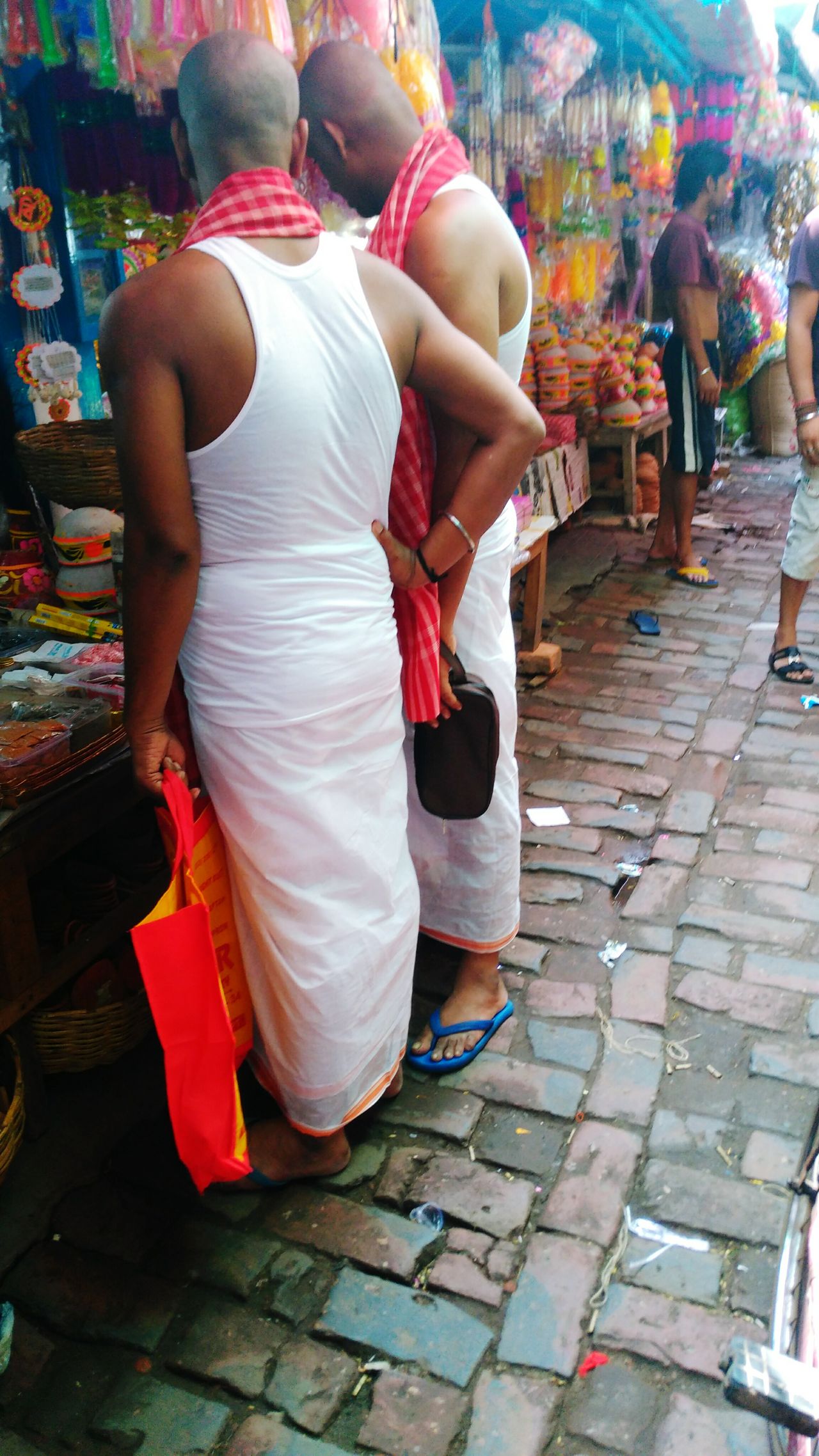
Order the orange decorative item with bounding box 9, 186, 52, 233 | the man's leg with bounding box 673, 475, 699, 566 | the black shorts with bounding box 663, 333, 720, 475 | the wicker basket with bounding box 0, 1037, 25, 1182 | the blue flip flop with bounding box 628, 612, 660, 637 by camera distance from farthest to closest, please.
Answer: the man's leg with bounding box 673, 475, 699, 566
the black shorts with bounding box 663, 333, 720, 475
the blue flip flop with bounding box 628, 612, 660, 637
the orange decorative item with bounding box 9, 186, 52, 233
the wicker basket with bounding box 0, 1037, 25, 1182

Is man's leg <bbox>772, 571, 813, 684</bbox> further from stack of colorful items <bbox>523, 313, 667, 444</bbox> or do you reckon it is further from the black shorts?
stack of colorful items <bbox>523, 313, 667, 444</bbox>

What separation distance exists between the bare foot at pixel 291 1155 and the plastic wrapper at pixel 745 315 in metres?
8.29

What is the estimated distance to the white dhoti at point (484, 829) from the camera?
7.85ft

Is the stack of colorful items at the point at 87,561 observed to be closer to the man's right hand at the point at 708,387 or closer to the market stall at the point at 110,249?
the market stall at the point at 110,249

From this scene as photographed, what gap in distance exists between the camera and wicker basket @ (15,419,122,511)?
276 cm

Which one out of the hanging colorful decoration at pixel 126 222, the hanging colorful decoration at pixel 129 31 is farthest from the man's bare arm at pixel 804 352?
the hanging colorful decoration at pixel 126 222

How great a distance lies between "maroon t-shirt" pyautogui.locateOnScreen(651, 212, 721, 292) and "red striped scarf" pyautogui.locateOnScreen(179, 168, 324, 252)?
4.76 meters

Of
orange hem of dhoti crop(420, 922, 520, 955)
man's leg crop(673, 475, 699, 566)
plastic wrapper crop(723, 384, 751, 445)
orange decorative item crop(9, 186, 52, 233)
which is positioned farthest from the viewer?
plastic wrapper crop(723, 384, 751, 445)

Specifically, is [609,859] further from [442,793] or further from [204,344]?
[204,344]

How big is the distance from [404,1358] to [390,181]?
227cm

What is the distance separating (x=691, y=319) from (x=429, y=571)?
4.47 meters

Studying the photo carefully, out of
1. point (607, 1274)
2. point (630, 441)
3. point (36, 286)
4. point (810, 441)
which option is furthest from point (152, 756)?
point (630, 441)

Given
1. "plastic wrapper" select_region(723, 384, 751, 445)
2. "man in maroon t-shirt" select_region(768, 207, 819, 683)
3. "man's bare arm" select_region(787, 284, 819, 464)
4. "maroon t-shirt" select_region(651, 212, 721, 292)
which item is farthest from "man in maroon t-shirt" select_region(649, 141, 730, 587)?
"plastic wrapper" select_region(723, 384, 751, 445)

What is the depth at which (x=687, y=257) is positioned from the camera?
5805 mm
